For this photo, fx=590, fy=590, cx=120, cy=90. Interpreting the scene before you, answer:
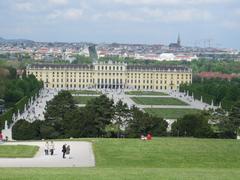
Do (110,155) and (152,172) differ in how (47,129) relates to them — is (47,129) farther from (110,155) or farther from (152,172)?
(152,172)

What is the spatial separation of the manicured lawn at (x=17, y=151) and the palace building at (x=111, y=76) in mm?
82565

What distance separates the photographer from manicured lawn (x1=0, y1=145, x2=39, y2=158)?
20.0 m

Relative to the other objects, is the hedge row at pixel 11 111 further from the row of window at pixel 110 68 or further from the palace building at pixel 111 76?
the row of window at pixel 110 68

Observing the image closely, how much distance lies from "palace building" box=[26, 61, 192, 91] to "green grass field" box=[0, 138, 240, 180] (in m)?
81.0

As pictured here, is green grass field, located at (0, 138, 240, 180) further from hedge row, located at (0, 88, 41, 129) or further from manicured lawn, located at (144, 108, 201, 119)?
manicured lawn, located at (144, 108, 201, 119)

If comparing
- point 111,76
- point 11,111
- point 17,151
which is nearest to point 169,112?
point 11,111

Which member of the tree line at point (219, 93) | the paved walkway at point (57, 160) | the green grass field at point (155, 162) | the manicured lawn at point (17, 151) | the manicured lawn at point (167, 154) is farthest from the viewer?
the tree line at point (219, 93)

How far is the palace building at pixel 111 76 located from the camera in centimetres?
10474

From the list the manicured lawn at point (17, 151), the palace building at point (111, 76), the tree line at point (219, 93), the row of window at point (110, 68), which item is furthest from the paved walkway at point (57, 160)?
the row of window at point (110, 68)

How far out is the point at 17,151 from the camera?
20922 millimetres

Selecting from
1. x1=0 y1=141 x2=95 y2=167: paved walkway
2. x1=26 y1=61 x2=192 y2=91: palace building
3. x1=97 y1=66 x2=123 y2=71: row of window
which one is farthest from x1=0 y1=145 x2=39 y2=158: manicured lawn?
x1=97 y1=66 x2=123 y2=71: row of window

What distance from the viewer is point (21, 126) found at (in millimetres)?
34531

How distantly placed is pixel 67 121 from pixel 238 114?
10.1 metres

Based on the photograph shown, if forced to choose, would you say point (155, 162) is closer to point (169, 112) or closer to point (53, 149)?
point (53, 149)
